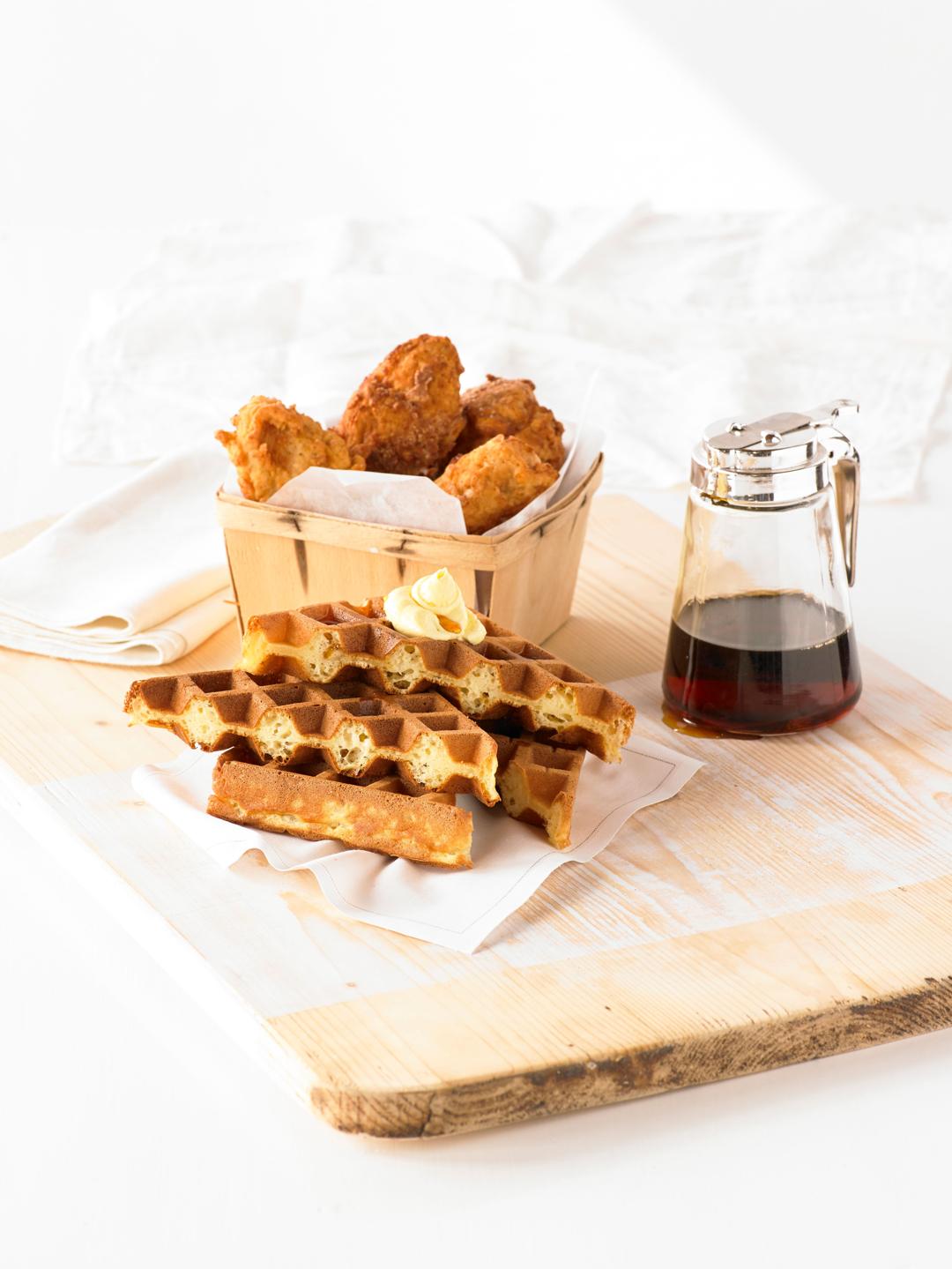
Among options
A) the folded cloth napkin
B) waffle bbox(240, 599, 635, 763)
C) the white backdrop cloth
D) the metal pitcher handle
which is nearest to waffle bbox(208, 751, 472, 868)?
waffle bbox(240, 599, 635, 763)

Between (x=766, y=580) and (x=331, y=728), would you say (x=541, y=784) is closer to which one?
(x=331, y=728)

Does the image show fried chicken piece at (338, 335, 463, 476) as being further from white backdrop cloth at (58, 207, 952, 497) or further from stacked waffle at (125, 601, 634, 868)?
white backdrop cloth at (58, 207, 952, 497)

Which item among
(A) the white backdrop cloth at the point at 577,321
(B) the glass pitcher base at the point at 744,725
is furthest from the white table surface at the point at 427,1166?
(A) the white backdrop cloth at the point at 577,321

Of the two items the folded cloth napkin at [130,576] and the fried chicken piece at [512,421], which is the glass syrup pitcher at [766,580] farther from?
the folded cloth napkin at [130,576]

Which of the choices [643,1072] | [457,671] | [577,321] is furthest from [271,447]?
[577,321]

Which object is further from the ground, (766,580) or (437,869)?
(766,580)

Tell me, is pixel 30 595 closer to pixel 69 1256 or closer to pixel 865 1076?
pixel 69 1256
